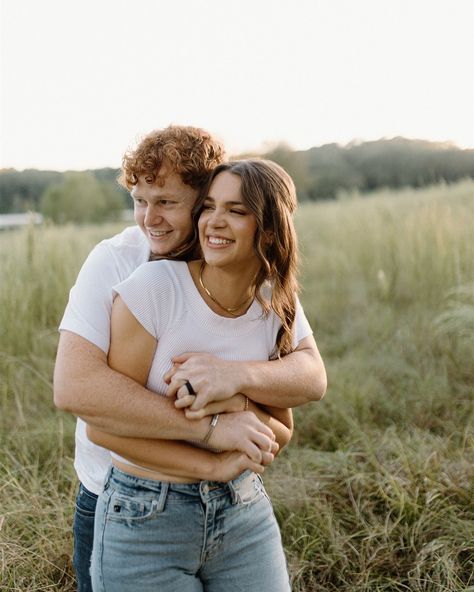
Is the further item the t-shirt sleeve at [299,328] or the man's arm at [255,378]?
the t-shirt sleeve at [299,328]

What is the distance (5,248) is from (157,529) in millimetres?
4821

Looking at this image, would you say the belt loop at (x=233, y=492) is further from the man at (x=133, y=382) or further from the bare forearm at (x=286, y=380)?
the bare forearm at (x=286, y=380)

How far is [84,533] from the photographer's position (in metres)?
2.22

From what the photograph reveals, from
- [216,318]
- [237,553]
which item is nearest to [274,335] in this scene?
[216,318]

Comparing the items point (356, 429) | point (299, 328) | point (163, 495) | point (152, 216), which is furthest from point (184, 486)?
point (356, 429)

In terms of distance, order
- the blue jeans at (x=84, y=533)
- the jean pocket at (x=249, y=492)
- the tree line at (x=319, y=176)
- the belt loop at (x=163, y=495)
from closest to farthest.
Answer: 1. the belt loop at (x=163, y=495)
2. the jean pocket at (x=249, y=492)
3. the blue jeans at (x=84, y=533)
4. the tree line at (x=319, y=176)

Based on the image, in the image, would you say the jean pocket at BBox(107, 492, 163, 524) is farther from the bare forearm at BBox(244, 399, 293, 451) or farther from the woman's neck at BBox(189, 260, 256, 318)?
the woman's neck at BBox(189, 260, 256, 318)

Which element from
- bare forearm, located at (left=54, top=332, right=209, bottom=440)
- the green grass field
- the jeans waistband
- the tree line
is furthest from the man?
the green grass field

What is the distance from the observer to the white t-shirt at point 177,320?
1.77 metres

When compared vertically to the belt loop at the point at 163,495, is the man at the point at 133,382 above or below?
above

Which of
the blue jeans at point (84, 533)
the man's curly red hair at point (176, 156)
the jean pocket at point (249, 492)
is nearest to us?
the jean pocket at point (249, 492)

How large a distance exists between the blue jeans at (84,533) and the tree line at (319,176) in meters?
1.15

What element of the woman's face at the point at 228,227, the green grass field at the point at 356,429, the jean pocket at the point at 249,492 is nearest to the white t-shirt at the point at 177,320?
the woman's face at the point at 228,227

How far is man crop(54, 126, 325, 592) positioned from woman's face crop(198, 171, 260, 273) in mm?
182
